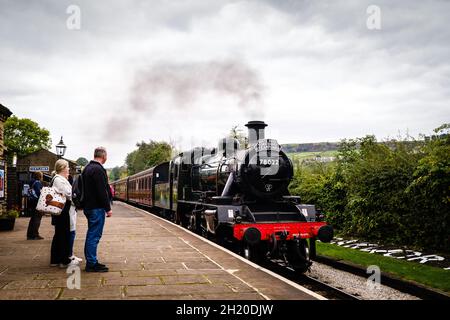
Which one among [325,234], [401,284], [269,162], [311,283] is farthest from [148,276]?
[269,162]

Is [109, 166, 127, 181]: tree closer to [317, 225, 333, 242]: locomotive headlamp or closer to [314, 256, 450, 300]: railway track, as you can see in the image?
[314, 256, 450, 300]: railway track

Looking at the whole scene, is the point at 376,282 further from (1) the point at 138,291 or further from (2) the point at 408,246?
(1) the point at 138,291

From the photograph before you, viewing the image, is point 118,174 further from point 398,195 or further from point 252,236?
point 252,236

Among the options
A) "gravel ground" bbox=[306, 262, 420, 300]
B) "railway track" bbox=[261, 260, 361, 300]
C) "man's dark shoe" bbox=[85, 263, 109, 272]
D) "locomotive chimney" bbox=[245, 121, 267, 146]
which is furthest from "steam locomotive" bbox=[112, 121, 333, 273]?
"man's dark shoe" bbox=[85, 263, 109, 272]

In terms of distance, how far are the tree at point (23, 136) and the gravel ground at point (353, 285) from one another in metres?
53.7

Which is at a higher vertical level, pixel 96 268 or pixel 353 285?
pixel 96 268

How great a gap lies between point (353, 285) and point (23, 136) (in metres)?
58.4

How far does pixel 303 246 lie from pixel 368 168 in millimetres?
4437

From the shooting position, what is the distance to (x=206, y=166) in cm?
1269

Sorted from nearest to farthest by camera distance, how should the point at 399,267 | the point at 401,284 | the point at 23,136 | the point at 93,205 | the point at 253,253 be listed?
the point at 93,205
the point at 401,284
the point at 399,267
the point at 253,253
the point at 23,136

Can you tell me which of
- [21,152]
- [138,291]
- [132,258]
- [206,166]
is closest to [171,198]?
[206,166]

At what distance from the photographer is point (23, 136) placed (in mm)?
57375

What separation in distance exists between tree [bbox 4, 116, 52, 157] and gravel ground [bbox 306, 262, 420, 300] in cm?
5368

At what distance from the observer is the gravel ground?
6.58 m
